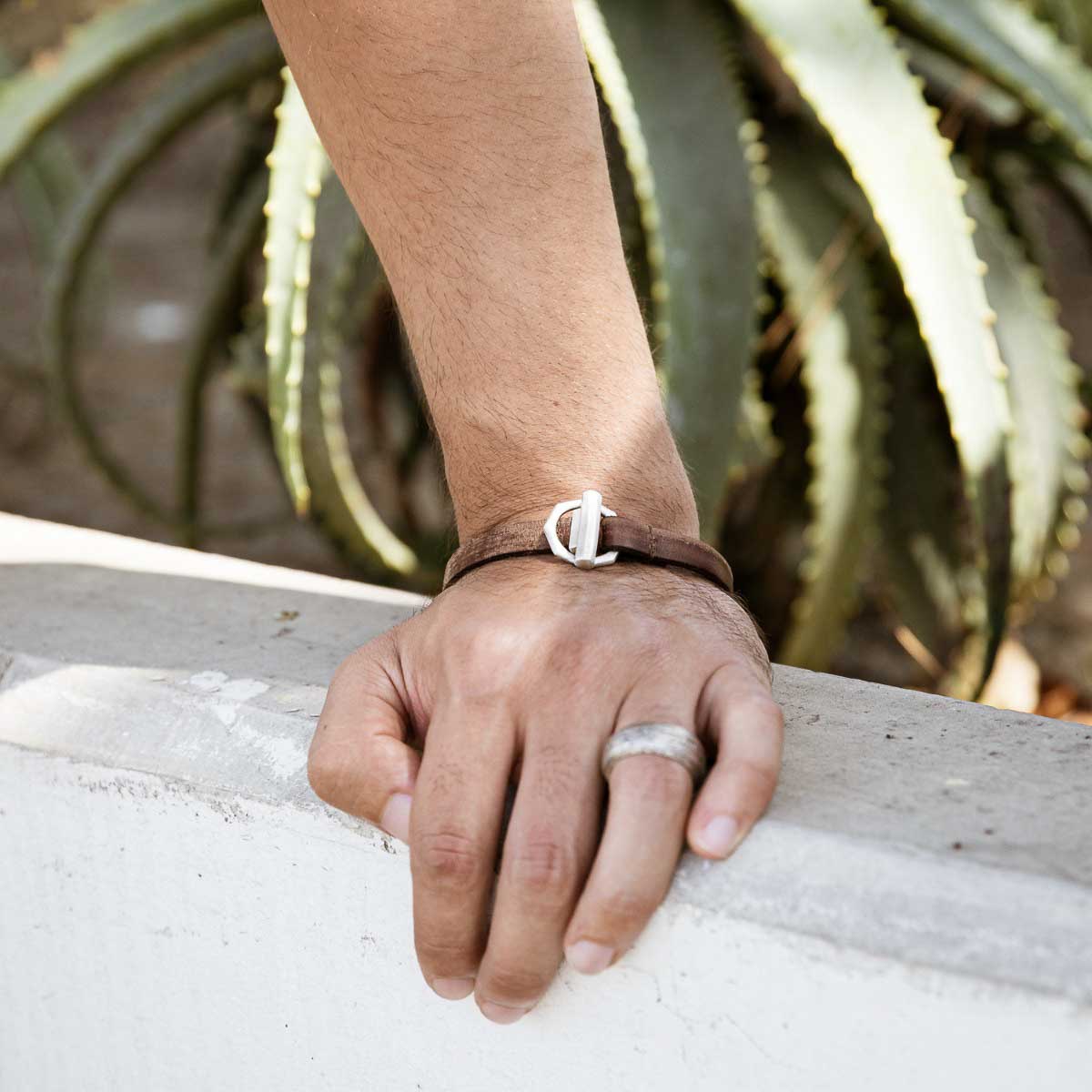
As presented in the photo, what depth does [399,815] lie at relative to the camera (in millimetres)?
480

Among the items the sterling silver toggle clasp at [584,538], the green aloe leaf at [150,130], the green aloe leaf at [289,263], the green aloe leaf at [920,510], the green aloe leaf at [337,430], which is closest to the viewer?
the sterling silver toggle clasp at [584,538]

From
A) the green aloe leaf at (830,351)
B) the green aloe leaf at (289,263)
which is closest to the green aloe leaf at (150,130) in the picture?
the green aloe leaf at (289,263)

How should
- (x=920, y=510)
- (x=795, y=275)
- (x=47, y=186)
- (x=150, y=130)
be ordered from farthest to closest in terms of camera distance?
(x=47, y=186), (x=920, y=510), (x=150, y=130), (x=795, y=275)

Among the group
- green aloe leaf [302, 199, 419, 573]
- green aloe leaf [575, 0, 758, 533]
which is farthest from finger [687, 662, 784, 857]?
green aloe leaf [302, 199, 419, 573]

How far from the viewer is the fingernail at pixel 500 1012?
461 millimetres

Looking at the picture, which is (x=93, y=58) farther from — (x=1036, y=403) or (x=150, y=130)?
(x=1036, y=403)

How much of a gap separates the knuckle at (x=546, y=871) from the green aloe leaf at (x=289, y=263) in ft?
1.43

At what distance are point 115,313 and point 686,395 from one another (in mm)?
2631

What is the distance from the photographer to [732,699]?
46cm

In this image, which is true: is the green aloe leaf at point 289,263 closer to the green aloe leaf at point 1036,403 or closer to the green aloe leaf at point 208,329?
the green aloe leaf at point 208,329

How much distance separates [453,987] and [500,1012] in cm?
2

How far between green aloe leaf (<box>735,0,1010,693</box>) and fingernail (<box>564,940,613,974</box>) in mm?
570

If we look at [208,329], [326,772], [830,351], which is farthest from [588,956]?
[208,329]

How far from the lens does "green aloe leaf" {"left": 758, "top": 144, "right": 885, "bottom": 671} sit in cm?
114
